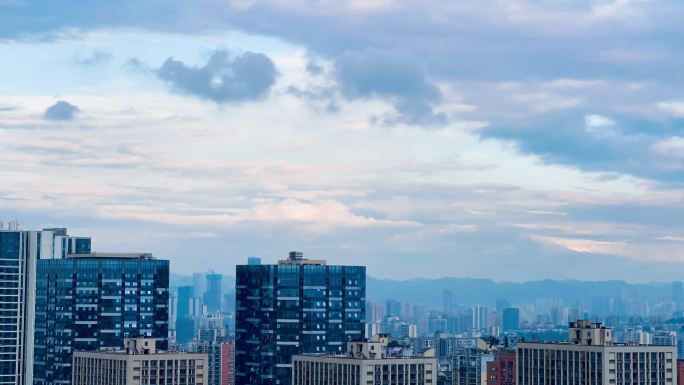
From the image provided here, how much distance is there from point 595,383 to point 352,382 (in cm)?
2227

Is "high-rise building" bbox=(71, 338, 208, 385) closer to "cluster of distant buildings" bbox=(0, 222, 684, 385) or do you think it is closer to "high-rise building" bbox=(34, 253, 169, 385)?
"cluster of distant buildings" bbox=(0, 222, 684, 385)

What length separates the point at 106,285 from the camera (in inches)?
6998

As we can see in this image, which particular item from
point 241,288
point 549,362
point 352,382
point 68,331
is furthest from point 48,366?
point 549,362

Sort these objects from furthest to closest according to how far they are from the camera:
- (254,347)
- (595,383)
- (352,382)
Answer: (254,347), (352,382), (595,383)

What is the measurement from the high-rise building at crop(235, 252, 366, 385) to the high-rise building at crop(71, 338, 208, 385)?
24890mm

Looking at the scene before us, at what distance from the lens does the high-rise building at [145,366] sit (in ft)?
448

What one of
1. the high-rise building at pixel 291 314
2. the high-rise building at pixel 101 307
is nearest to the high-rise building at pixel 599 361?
the high-rise building at pixel 291 314

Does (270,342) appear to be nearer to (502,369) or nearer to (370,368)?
(370,368)

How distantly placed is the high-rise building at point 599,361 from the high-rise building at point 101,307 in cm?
6042

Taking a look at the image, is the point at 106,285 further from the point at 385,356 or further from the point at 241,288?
the point at 385,356

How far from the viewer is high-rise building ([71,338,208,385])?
448 ft

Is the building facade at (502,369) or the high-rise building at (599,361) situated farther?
the building facade at (502,369)

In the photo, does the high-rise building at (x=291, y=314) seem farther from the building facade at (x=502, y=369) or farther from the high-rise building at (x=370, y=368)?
the high-rise building at (x=370, y=368)

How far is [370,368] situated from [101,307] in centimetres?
5486
